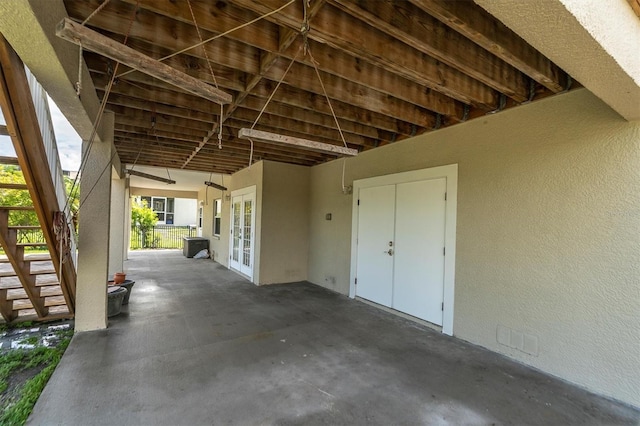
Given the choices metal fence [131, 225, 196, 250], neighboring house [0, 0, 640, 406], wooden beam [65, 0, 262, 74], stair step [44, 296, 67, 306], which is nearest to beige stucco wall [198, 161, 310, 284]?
neighboring house [0, 0, 640, 406]

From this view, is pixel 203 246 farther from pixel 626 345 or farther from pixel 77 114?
pixel 626 345

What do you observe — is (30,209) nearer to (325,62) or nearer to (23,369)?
(23,369)

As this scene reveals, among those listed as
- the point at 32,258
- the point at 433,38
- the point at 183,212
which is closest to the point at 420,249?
the point at 433,38

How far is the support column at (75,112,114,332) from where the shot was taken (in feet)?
11.5

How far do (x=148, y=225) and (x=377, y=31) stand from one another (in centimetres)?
1410

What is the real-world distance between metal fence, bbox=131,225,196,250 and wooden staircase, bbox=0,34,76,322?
9544 mm

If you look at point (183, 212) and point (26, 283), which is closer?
Answer: point (26, 283)

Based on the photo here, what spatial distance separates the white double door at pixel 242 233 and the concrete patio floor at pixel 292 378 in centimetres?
259

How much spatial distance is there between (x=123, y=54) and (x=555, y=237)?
3616mm

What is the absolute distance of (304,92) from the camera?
10.7 ft

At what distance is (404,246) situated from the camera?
4270 millimetres

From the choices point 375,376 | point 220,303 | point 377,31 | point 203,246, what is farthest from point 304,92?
point 203,246

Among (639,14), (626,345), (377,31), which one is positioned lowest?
(626,345)

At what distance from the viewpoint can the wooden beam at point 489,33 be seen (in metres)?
1.78
